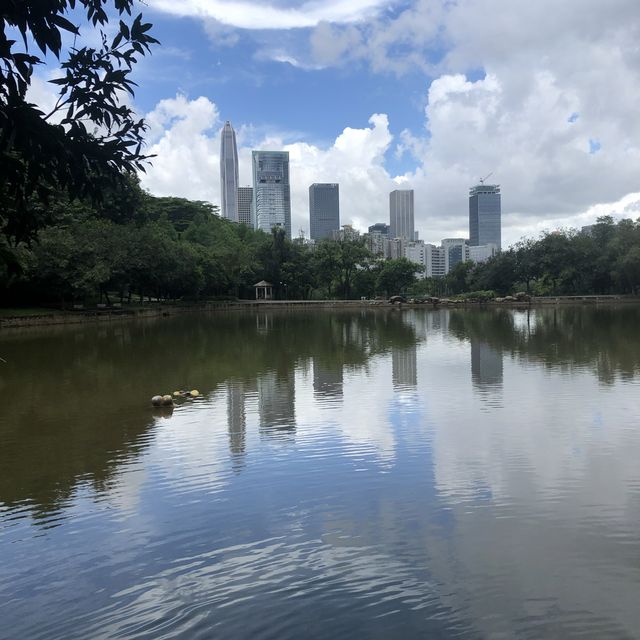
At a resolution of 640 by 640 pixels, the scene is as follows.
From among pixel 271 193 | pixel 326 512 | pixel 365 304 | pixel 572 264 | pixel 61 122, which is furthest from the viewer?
pixel 271 193

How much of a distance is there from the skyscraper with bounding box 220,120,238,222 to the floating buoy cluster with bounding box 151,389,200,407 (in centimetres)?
17824

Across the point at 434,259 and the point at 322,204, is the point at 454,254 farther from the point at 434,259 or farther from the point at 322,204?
the point at 322,204

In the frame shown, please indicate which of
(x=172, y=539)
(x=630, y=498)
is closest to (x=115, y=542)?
(x=172, y=539)

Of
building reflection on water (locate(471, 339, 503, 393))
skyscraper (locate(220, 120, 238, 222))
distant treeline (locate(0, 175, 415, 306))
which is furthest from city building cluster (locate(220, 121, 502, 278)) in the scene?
building reflection on water (locate(471, 339, 503, 393))

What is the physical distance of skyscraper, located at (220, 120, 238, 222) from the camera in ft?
614

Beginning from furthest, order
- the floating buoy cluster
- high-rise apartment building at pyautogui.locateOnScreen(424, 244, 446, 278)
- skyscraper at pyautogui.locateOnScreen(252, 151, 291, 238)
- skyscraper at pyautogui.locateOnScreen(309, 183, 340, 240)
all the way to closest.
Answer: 1. skyscraper at pyautogui.locateOnScreen(309, 183, 340, 240)
2. high-rise apartment building at pyautogui.locateOnScreen(424, 244, 446, 278)
3. skyscraper at pyautogui.locateOnScreen(252, 151, 291, 238)
4. the floating buoy cluster

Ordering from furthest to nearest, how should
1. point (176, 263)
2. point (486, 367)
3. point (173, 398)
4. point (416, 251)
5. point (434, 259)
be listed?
point (434, 259) < point (416, 251) < point (176, 263) < point (486, 367) < point (173, 398)

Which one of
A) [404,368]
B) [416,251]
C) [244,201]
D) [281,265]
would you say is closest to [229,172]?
[244,201]

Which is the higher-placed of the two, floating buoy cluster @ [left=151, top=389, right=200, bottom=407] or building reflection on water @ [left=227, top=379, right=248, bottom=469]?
floating buoy cluster @ [left=151, top=389, right=200, bottom=407]

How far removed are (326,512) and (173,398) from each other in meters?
6.55

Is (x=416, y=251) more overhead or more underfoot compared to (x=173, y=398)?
more overhead

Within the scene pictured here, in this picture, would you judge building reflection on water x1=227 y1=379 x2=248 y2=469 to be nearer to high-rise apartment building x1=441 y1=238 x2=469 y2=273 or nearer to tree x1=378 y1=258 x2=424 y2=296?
tree x1=378 y1=258 x2=424 y2=296

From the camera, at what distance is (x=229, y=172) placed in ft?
614

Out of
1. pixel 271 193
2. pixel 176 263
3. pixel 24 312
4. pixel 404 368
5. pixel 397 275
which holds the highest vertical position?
pixel 271 193
